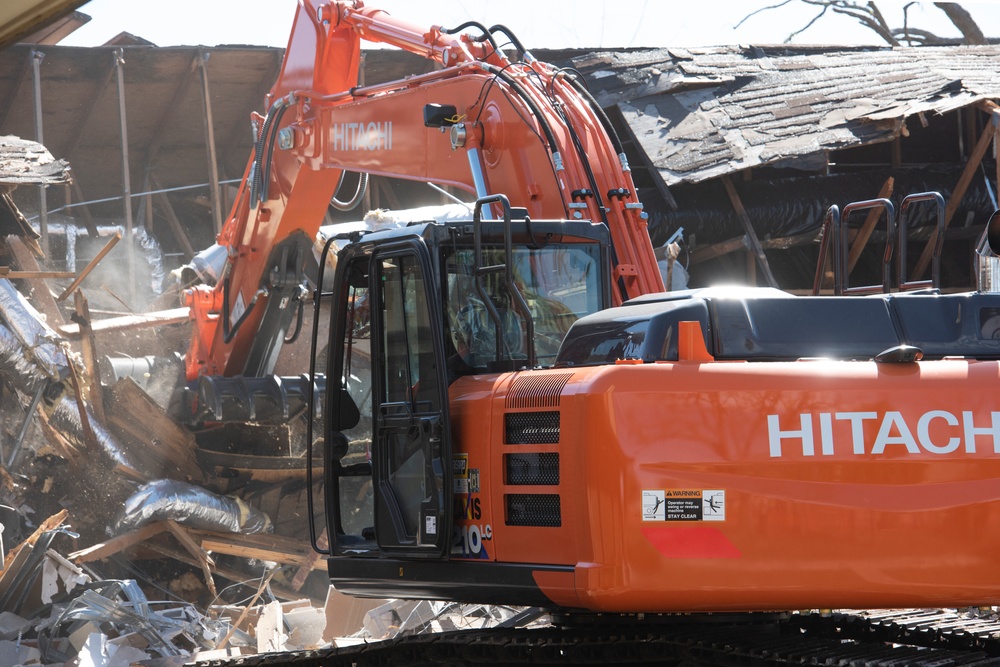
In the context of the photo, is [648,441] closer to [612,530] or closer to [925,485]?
[612,530]

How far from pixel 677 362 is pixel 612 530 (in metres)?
0.63

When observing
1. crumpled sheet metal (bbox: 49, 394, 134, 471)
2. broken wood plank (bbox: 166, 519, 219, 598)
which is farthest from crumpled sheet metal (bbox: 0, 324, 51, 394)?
broken wood plank (bbox: 166, 519, 219, 598)

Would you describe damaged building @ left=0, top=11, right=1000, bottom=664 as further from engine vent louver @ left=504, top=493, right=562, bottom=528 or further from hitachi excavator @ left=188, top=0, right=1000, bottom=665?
engine vent louver @ left=504, top=493, right=562, bottom=528

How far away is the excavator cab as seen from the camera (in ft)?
16.5

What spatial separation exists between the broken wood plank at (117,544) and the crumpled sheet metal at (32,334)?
1.55 metres

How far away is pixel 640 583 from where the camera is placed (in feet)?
13.5

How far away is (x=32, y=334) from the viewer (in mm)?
10273

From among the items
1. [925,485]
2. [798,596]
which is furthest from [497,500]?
[925,485]

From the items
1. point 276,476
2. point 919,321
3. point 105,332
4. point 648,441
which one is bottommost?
point 276,476

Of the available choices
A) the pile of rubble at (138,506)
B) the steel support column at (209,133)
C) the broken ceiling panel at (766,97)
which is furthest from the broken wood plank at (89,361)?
the broken ceiling panel at (766,97)

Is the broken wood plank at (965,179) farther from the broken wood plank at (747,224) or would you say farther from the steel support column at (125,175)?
the steel support column at (125,175)

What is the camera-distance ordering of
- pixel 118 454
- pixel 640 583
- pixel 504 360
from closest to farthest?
pixel 640 583
pixel 504 360
pixel 118 454

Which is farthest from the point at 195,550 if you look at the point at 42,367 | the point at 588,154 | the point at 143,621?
the point at 588,154

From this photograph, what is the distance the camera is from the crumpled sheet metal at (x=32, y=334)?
1019 centimetres
